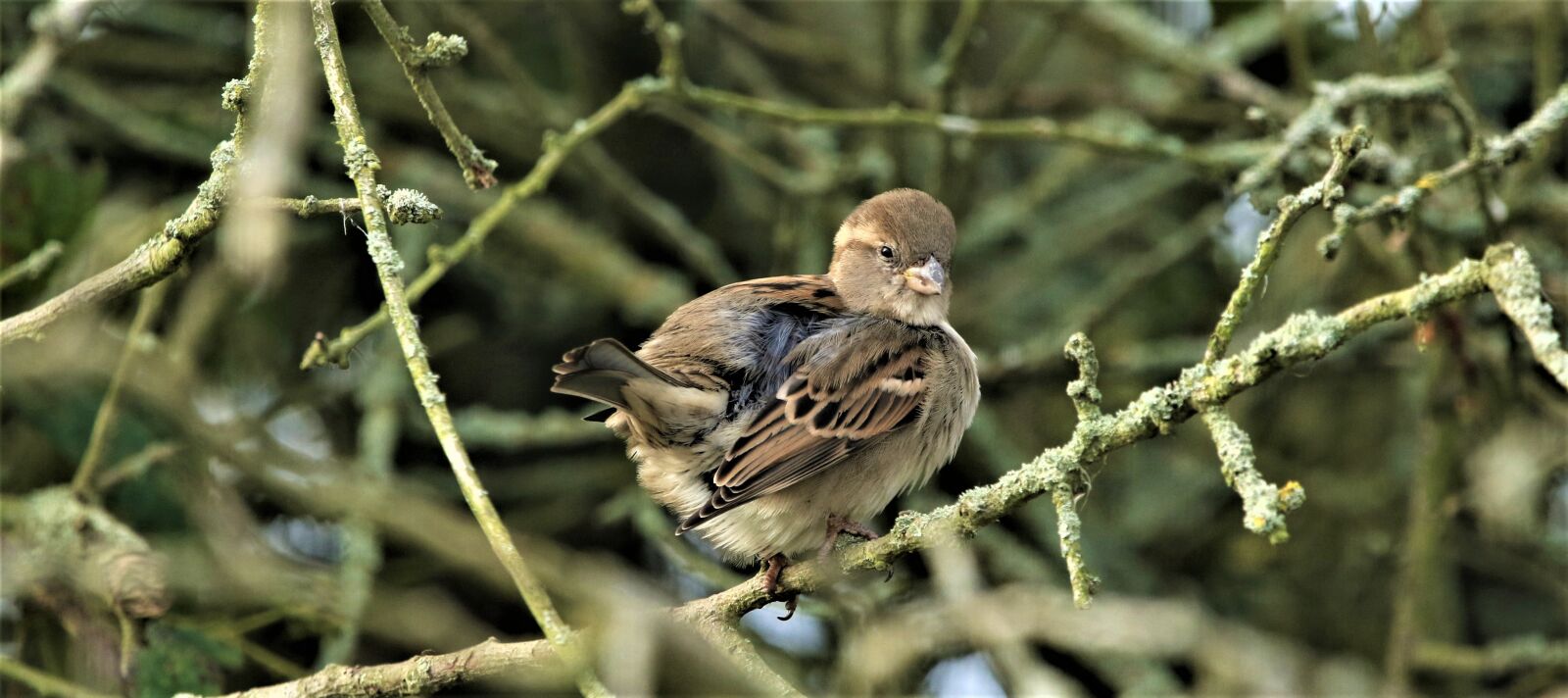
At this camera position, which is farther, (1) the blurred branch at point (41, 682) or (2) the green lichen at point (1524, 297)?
(1) the blurred branch at point (41, 682)

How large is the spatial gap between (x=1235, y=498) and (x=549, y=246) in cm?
248

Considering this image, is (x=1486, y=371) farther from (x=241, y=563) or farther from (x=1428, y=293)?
(x=241, y=563)

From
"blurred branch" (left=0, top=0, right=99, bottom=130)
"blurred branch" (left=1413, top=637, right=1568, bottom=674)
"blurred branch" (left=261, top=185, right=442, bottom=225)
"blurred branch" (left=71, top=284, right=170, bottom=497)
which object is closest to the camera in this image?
"blurred branch" (left=261, top=185, right=442, bottom=225)

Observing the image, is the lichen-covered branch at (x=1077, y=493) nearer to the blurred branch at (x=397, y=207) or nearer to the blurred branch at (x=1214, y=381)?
the blurred branch at (x=1214, y=381)

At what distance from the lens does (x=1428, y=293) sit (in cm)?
248

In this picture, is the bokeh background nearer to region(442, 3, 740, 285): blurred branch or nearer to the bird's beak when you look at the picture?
region(442, 3, 740, 285): blurred branch

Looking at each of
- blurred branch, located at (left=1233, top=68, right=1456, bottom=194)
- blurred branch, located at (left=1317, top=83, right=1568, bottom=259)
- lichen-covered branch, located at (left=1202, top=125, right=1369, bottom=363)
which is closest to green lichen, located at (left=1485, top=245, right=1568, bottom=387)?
lichen-covered branch, located at (left=1202, top=125, right=1369, bottom=363)

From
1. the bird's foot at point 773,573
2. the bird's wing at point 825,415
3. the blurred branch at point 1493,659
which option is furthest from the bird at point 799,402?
the blurred branch at point 1493,659

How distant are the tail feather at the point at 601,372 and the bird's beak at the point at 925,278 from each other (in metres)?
0.93

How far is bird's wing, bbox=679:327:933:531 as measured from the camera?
131 inches

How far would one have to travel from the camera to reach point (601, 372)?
3.01 metres

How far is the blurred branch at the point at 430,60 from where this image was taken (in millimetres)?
2369

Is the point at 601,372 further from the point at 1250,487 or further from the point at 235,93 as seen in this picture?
the point at 1250,487

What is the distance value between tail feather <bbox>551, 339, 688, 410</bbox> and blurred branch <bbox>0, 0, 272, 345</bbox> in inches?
32.0
